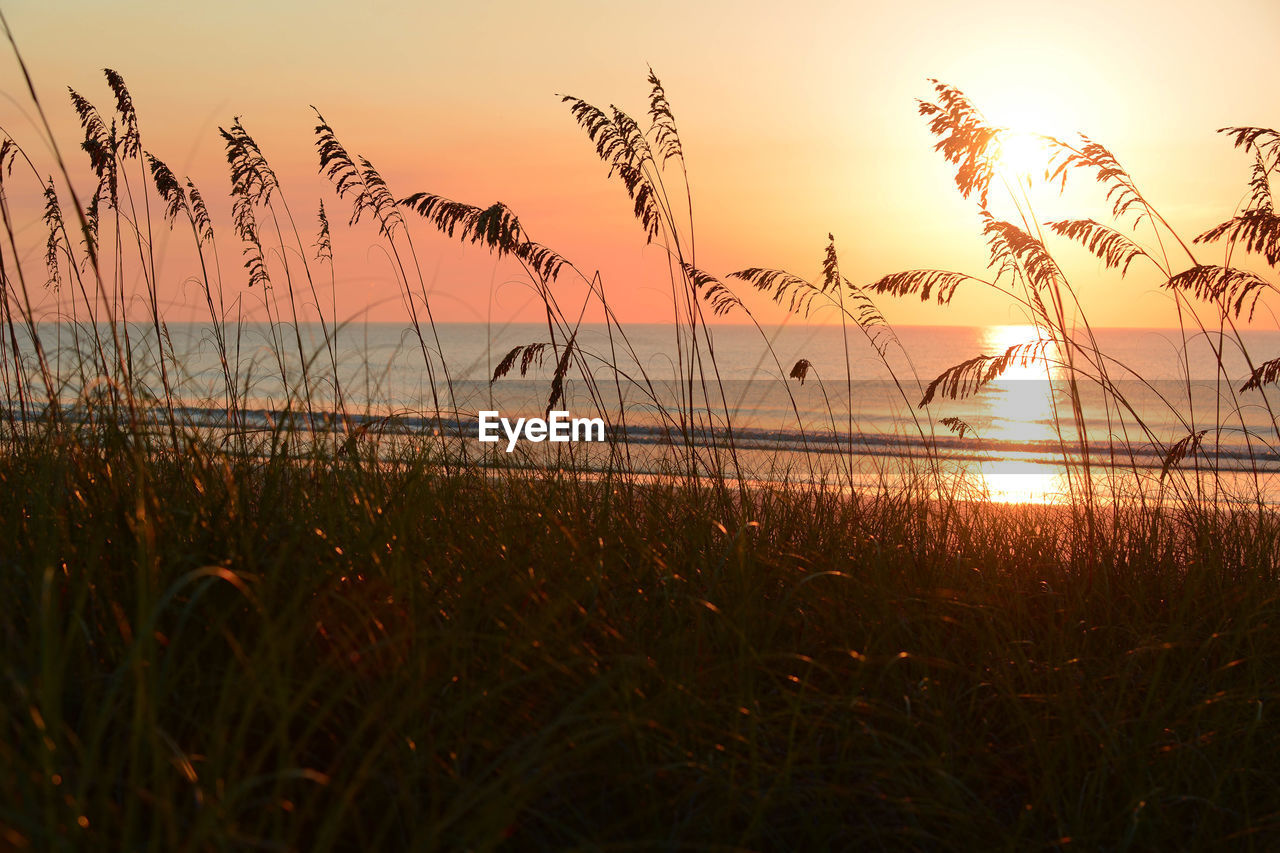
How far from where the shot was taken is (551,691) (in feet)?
5.44

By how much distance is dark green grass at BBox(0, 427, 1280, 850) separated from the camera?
4.16 feet

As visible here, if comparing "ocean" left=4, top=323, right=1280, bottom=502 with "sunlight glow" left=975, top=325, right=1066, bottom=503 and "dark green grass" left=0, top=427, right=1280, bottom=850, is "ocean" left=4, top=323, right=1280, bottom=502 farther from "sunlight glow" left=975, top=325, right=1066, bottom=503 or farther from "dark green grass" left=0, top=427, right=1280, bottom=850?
"dark green grass" left=0, top=427, right=1280, bottom=850

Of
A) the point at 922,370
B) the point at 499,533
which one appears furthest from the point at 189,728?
the point at 922,370

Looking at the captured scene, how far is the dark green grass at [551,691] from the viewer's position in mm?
1267

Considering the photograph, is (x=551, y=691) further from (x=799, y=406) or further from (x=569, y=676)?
(x=799, y=406)

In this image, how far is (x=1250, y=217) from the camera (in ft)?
10.5

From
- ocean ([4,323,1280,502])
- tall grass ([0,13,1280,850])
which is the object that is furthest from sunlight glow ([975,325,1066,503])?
tall grass ([0,13,1280,850])

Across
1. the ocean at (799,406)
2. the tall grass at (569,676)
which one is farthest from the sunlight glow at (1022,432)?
the tall grass at (569,676)

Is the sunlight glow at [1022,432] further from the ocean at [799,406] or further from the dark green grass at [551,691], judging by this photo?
the dark green grass at [551,691]

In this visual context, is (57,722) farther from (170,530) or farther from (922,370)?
(922,370)

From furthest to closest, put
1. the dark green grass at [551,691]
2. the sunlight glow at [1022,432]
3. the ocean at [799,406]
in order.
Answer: the sunlight glow at [1022,432] → the ocean at [799,406] → the dark green grass at [551,691]

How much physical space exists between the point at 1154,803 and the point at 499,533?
1.59 m

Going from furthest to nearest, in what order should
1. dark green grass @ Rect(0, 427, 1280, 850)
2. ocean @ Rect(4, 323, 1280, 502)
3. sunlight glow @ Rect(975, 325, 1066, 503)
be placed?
1. sunlight glow @ Rect(975, 325, 1066, 503)
2. ocean @ Rect(4, 323, 1280, 502)
3. dark green grass @ Rect(0, 427, 1280, 850)

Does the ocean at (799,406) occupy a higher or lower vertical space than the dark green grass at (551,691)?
higher
